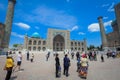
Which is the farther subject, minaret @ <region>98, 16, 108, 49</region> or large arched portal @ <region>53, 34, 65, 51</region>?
large arched portal @ <region>53, 34, 65, 51</region>

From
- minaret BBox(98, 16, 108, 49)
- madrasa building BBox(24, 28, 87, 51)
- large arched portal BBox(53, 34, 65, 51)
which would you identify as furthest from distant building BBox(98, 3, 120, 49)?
large arched portal BBox(53, 34, 65, 51)

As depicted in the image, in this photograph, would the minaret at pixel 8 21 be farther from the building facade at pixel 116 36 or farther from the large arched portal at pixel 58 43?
the building facade at pixel 116 36

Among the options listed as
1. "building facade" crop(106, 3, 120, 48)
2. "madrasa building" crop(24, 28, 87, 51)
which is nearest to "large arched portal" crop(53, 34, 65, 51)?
"madrasa building" crop(24, 28, 87, 51)

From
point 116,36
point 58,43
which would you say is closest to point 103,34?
point 116,36

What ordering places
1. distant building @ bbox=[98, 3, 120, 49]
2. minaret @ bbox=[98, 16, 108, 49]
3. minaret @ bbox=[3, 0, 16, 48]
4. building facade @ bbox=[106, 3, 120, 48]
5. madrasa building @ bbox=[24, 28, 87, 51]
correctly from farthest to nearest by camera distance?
1. madrasa building @ bbox=[24, 28, 87, 51]
2. minaret @ bbox=[98, 16, 108, 49]
3. distant building @ bbox=[98, 3, 120, 49]
4. building facade @ bbox=[106, 3, 120, 48]
5. minaret @ bbox=[3, 0, 16, 48]

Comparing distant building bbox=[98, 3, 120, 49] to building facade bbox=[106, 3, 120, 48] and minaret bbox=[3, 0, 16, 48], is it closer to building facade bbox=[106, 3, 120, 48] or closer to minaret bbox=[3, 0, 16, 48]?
building facade bbox=[106, 3, 120, 48]

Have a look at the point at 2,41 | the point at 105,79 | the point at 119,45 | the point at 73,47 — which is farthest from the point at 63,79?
the point at 73,47

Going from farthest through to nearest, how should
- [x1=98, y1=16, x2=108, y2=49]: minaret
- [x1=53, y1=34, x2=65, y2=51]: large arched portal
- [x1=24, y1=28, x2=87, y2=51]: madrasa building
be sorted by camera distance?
1. [x1=53, y1=34, x2=65, y2=51]: large arched portal
2. [x1=24, y1=28, x2=87, y2=51]: madrasa building
3. [x1=98, y1=16, x2=108, y2=49]: minaret

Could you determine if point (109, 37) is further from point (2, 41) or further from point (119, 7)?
point (2, 41)

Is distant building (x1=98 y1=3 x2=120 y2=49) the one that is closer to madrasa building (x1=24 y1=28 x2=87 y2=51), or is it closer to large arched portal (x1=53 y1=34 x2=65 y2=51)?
madrasa building (x1=24 y1=28 x2=87 y2=51)

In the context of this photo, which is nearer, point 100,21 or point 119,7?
point 119,7

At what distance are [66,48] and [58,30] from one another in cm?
1074

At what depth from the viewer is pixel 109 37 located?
47.7 m

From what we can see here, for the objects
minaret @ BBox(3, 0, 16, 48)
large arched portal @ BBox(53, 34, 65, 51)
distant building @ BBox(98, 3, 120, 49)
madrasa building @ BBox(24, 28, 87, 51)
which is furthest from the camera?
large arched portal @ BBox(53, 34, 65, 51)
